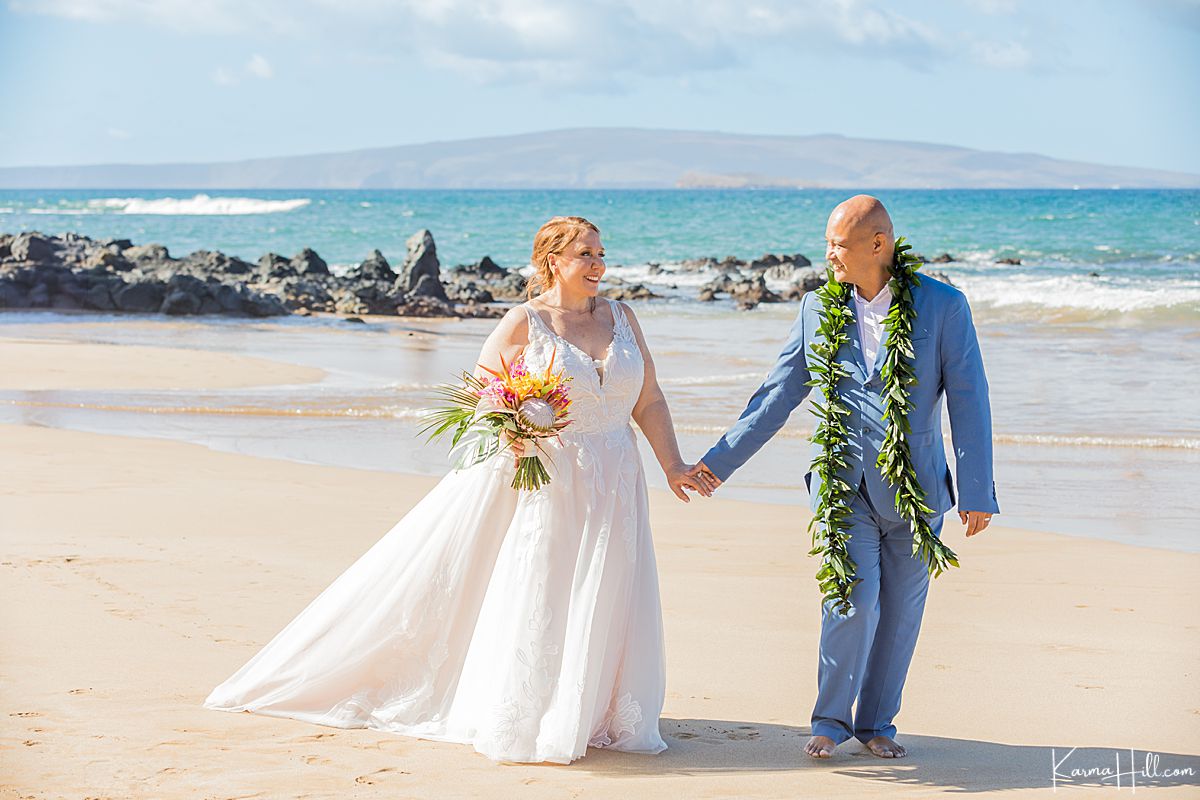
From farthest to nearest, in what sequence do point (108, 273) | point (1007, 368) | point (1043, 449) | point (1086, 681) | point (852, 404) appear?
1. point (108, 273)
2. point (1007, 368)
3. point (1043, 449)
4. point (1086, 681)
5. point (852, 404)

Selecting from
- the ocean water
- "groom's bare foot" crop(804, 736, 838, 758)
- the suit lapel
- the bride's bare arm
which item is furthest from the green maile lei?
the ocean water

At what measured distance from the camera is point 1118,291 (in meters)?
27.5

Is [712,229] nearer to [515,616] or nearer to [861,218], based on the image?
[861,218]

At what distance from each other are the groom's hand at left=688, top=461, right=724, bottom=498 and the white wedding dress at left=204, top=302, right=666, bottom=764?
0.26 meters

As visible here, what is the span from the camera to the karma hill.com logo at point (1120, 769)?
4246 mm

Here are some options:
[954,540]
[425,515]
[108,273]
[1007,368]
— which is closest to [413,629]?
[425,515]

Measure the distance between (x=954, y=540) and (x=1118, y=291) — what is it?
21.5 m

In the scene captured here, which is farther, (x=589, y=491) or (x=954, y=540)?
(x=954, y=540)

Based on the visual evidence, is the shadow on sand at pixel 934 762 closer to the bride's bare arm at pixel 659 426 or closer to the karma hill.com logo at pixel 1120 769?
the karma hill.com logo at pixel 1120 769

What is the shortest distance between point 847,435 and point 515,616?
4.09 feet

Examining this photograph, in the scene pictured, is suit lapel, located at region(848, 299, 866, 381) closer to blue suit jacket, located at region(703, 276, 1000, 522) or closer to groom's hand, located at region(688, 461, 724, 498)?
blue suit jacket, located at region(703, 276, 1000, 522)

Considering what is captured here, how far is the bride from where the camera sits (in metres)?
4.41

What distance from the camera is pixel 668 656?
18.7ft

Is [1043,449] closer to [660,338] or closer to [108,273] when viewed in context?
[660,338]
